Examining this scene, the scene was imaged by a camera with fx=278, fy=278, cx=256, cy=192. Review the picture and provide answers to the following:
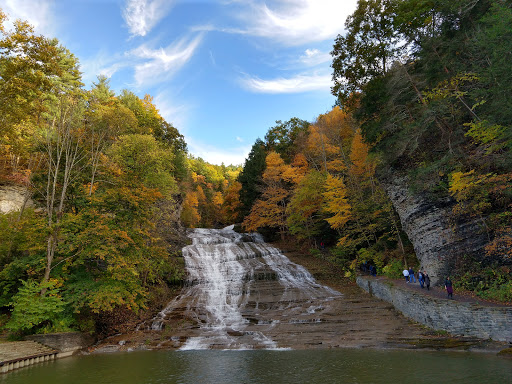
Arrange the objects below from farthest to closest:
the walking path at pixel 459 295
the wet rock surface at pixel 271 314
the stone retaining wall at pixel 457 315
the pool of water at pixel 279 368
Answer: the wet rock surface at pixel 271 314 → the walking path at pixel 459 295 → the stone retaining wall at pixel 457 315 → the pool of water at pixel 279 368

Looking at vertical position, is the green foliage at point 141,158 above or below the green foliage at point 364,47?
below

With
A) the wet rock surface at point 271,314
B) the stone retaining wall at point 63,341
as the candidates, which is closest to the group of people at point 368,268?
the wet rock surface at point 271,314

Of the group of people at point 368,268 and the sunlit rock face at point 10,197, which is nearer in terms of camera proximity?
the sunlit rock face at point 10,197

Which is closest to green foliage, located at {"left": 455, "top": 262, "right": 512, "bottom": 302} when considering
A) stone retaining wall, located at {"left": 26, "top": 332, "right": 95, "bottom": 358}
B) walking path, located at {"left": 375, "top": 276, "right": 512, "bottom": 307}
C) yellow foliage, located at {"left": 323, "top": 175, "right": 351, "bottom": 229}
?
walking path, located at {"left": 375, "top": 276, "right": 512, "bottom": 307}

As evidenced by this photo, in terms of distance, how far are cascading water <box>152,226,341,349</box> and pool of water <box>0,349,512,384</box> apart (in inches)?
91.0

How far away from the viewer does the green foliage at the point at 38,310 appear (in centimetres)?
1279

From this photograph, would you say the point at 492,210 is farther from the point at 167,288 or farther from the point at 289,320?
the point at 167,288

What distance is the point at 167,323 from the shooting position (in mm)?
17141

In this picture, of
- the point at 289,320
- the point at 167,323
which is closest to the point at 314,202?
the point at 289,320

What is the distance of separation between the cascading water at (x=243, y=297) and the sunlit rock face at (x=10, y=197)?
1438cm

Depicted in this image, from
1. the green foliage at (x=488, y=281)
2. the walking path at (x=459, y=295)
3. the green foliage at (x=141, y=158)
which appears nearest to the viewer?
the walking path at (x=459, y=295)

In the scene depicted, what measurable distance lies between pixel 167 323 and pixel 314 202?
18.9 metres

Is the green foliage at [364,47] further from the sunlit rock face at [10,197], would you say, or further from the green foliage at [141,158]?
the sunlit rock face at [10,197]

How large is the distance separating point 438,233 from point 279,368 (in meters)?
12.3
